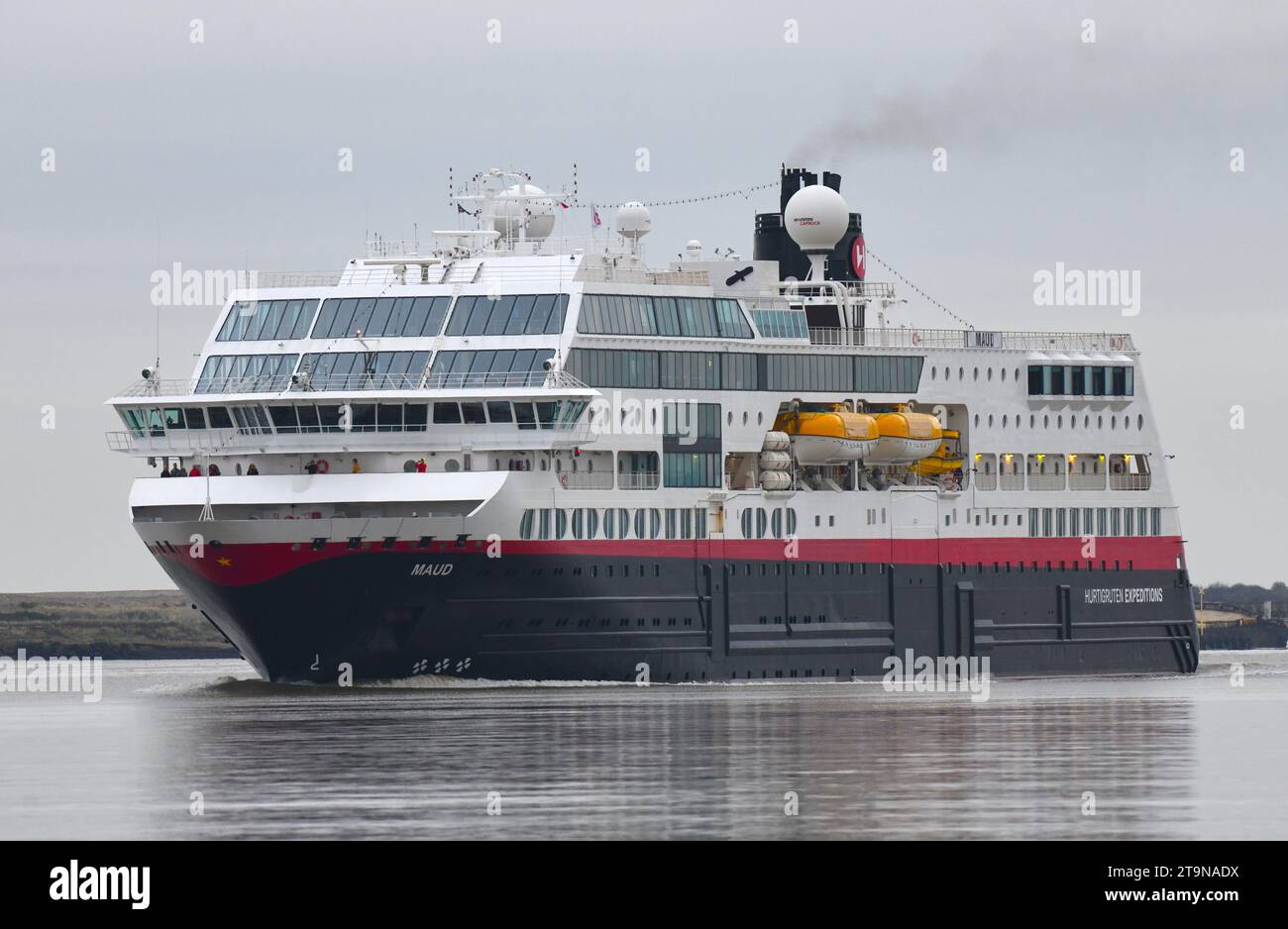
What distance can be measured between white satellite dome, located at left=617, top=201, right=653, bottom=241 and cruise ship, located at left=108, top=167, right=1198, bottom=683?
132 mm

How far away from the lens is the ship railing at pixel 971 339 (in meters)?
87.8

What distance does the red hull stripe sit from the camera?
7556cm

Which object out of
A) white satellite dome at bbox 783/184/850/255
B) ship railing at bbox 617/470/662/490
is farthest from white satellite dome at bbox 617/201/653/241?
ship railing at bbox 617/470/662/490

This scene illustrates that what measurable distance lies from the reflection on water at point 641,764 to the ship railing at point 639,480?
19.5 ft

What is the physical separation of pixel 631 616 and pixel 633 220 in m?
14.6

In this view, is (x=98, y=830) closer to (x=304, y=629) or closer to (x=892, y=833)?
(x=892, y=833)

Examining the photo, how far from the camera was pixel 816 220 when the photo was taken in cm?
9094

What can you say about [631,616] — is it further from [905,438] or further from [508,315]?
[905,438]

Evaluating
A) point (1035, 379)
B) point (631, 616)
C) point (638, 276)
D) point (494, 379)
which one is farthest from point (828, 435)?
point (494, 379)

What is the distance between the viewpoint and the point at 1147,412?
9544 cm

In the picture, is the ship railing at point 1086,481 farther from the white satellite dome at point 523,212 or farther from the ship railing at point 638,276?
the white satellite dome at point 523,212

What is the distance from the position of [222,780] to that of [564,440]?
27117mm

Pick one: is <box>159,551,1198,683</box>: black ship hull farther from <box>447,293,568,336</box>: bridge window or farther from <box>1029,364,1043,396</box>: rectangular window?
<box>447,293,568,336</box>: bridge window

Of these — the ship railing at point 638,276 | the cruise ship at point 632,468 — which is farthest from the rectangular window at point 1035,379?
the ship railing at point 638,276
